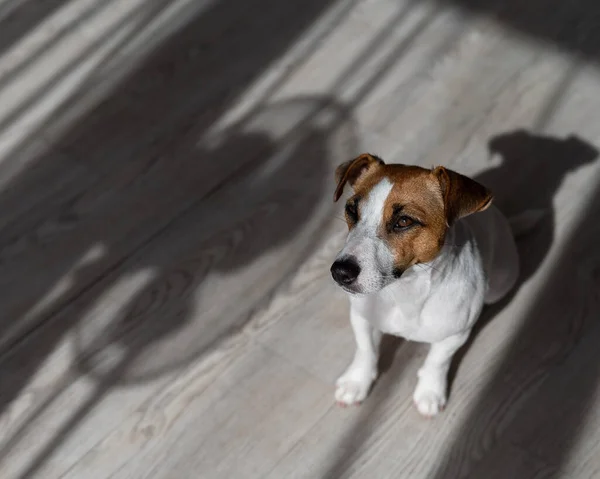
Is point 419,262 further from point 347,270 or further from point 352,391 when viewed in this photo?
point 352,391

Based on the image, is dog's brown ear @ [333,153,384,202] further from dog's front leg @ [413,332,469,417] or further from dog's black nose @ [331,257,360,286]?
dog's front leg @ [413,332,469,417]

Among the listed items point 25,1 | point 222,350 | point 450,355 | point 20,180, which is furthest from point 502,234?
point 25,1

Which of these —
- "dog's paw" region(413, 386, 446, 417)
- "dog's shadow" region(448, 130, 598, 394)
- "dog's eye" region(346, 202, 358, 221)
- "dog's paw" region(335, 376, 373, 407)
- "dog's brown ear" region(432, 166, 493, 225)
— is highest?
"dog's eye" region(346, 202, 358, 221)

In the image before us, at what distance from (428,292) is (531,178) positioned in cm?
87

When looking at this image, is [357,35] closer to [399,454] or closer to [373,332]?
[373,332]

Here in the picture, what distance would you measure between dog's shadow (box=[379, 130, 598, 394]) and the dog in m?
0.20

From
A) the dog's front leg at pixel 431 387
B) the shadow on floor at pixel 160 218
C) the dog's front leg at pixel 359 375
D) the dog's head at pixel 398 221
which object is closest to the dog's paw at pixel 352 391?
the dog's front leg at pixel 359 375

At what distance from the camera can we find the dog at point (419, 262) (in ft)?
5.16

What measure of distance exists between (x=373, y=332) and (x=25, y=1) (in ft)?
6.17

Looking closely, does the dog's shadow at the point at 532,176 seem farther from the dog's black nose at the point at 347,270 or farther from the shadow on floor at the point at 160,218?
the dog's black nose at the point at 347,270

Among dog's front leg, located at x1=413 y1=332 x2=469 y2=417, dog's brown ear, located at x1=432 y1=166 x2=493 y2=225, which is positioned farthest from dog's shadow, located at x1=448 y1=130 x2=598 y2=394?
dog's brown ear, located at x1=432 y1=166 x2=493 y2=225

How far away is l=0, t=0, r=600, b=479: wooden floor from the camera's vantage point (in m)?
1.97

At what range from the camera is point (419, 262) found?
5.34ft

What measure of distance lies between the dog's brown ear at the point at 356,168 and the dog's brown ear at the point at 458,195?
0.48ft
